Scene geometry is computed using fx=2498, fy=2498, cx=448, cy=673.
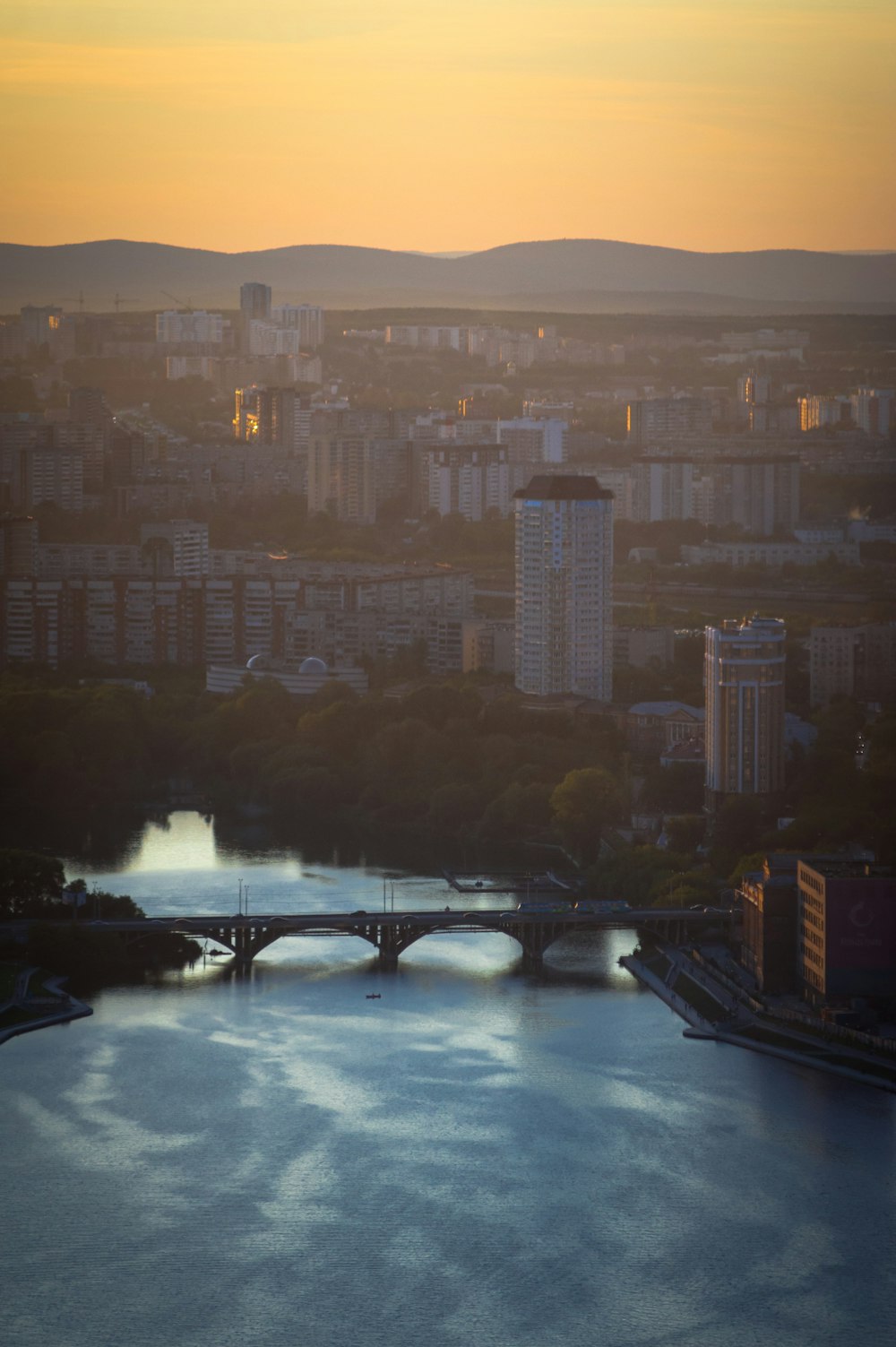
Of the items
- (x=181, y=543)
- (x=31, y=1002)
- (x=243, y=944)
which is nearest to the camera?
(x=31, y=1002)

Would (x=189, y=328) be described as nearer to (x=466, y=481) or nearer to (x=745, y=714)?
(x=466, y=481)

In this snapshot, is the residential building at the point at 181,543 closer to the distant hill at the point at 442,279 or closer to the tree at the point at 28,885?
the distant hill at the point at 442,279

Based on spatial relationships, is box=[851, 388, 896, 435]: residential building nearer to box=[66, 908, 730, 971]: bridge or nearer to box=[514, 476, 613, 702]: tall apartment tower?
box=[514, 476, 613, 702]: tall apartment tower

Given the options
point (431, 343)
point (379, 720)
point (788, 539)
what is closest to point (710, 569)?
point (788, 539)

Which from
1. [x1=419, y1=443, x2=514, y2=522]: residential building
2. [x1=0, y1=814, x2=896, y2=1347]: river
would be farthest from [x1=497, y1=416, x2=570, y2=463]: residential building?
[x1=0, y1=814, x2=896, y2=1347]: river

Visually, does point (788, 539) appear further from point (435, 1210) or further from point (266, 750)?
point (435, 1210)

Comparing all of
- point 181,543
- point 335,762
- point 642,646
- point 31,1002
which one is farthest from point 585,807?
point 181,543
